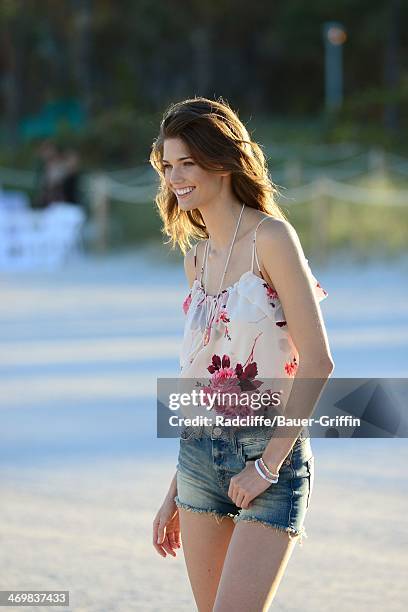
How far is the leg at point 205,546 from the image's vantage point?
3.16 metres

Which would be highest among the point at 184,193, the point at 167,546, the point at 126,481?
the point at 184,193

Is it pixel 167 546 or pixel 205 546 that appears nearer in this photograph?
pixel 205 546

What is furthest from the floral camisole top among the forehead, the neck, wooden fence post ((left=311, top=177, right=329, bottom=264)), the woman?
wooden fence post ((left=311, top=177, right=329, bottom=264))

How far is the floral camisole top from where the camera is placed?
3.07 metres

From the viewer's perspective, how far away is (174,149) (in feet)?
10.4

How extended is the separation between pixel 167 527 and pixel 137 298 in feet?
38.3

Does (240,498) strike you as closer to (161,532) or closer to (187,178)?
(161,532)

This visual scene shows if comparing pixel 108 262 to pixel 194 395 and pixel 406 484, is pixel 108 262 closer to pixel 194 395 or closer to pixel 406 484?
pixel 406 484

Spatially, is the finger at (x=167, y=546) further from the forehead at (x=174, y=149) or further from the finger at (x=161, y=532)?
the forehead at (x=174, y=149)

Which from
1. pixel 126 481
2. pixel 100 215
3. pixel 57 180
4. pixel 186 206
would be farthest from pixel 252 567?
pixel 57 180

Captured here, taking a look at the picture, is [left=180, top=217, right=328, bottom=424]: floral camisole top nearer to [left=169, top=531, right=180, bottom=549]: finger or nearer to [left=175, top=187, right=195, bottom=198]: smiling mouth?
[left=175, top=187, right=195, bottom=198]: smiling mouth

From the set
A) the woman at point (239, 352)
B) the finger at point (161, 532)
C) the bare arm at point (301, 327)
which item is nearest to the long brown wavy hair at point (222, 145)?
the woman at point (239, 352)

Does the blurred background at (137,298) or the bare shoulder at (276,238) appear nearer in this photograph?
the bare shoulder at (276,238)

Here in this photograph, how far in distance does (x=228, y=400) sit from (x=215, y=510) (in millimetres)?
252
